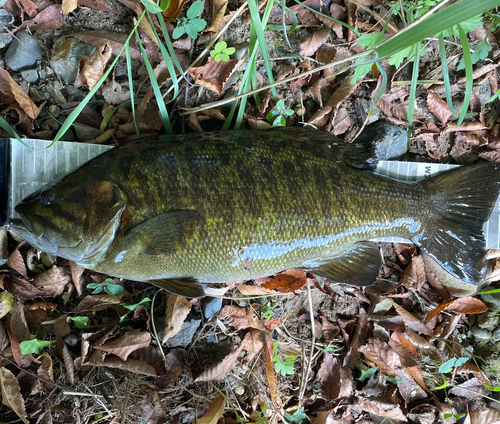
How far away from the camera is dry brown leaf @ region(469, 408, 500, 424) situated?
2.61m

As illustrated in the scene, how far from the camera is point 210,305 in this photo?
233 centimetres

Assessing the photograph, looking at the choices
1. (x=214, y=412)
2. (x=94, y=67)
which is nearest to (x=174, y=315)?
(x=214, y=412)

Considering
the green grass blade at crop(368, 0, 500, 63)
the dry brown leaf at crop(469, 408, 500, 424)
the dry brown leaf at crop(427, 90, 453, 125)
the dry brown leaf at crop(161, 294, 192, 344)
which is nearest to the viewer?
the green grass blade at crop(368, 0, 500, 63)

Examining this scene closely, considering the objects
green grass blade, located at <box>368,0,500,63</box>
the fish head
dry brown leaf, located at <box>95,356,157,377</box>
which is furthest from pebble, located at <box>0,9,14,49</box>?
green grass blade, located at <box>368,0,500,63</box>

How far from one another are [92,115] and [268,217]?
4.45ft

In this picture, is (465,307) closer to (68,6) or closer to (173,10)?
(173,10)

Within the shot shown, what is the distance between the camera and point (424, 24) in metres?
1.55

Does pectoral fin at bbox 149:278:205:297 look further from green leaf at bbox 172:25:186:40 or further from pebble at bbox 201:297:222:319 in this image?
green leaf at bbox 172:25:186:40

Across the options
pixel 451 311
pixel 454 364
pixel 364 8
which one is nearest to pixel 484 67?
pixel 364 8

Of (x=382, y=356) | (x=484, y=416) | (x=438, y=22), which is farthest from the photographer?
(x=484, y=416)

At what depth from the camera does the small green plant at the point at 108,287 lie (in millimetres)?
2229

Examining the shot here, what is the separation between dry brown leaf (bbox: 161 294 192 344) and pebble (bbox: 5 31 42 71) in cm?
175

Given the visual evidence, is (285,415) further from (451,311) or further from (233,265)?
(451,311)

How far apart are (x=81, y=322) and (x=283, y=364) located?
1.37 m
